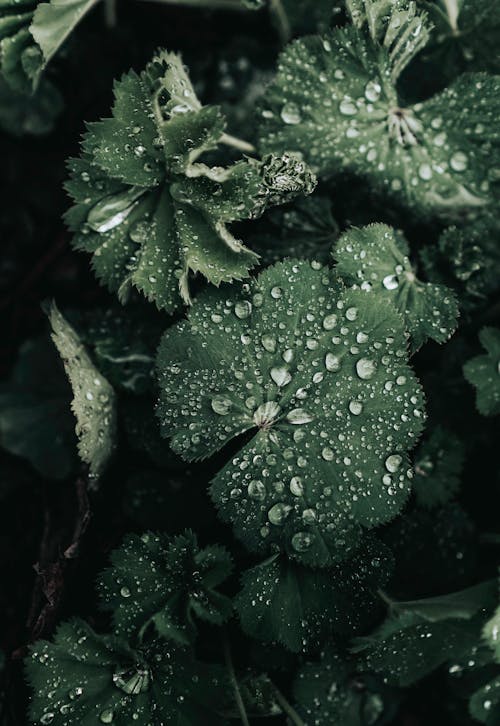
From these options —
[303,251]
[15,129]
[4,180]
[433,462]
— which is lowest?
[433,462]

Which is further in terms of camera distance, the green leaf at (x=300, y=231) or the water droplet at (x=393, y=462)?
the green leaf at (x=300, y=231)

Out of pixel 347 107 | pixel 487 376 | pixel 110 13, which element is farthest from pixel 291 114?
pixel 110 13

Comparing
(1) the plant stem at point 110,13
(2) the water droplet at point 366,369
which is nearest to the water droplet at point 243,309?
(2) the water droplet at point 366,369

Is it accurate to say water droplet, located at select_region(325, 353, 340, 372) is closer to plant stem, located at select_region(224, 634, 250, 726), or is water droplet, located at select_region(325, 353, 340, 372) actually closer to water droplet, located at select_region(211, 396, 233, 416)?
water droplet, located at select_region(211, 396, 233, 416)

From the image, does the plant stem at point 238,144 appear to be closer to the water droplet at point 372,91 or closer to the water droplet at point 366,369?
the water droplet at point 372,91

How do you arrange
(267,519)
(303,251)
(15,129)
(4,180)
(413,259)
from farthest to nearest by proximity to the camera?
(4,180), (15,129), (413,259), (303,251), (267,519)

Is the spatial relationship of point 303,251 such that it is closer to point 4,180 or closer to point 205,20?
point 205,20

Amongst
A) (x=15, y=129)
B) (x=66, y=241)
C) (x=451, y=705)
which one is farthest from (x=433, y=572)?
(x=15, y=129)
